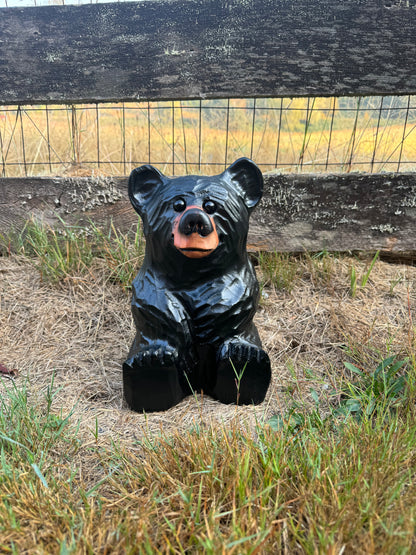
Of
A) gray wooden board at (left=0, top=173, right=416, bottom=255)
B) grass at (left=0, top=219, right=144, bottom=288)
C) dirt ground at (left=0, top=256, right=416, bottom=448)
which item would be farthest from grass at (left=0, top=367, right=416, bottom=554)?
gray wooden board at (left=0, top=173, right=416, bottom=255)

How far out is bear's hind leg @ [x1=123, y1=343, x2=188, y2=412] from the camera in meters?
1.79

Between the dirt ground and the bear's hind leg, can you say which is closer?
the bear's hind leg

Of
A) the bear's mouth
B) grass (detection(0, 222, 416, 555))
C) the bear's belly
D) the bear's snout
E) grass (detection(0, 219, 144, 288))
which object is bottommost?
grass (detection(0, 219, 144, 288))

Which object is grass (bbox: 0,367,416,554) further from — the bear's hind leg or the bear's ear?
the bear's ear

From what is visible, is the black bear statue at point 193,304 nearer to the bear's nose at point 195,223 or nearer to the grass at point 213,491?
the bear's nose at point 195,223

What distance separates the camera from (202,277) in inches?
72.8

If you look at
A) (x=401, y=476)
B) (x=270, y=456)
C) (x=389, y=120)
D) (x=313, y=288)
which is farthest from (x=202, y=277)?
(x=389, y=120)

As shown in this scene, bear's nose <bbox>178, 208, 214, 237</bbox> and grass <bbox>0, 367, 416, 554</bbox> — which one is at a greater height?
bear's nose <bbox>178, 208, 214, 237</bbox>

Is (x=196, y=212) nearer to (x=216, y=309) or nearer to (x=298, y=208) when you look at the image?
(x=216, y=309)

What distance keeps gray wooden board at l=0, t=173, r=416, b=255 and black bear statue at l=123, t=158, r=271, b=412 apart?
89 centimetres

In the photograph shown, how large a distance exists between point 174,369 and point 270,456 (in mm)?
497

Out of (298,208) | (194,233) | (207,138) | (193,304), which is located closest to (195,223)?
(194,233)

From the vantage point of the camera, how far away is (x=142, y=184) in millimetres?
1956

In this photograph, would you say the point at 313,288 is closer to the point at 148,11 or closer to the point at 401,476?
the point at 401,476
